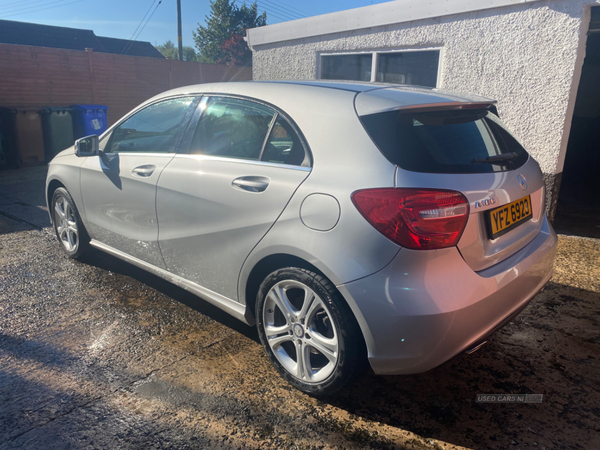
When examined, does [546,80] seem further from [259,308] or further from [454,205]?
[259,308]

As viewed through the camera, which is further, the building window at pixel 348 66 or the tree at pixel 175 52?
the tree at pixel 175 52

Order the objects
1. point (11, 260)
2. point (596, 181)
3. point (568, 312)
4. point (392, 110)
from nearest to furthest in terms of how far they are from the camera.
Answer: point (392, 110), point (568, 312), point (11, 260), point (596, 181)

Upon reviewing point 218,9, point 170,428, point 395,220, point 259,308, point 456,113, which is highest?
point 218,9

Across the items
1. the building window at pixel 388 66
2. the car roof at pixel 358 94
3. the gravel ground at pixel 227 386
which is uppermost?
the building window at pixel 388 66

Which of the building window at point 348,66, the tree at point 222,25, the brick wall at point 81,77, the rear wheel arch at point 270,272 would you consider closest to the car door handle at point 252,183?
the rear wheel arch at point 270,272

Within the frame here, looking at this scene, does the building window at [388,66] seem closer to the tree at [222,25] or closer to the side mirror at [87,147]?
the side mirror at [87,147]

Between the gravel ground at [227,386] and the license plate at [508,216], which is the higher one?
the license plate at [508,216]

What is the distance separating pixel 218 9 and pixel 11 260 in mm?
63829

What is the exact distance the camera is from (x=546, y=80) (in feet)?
16.8

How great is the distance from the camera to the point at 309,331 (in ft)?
7.65

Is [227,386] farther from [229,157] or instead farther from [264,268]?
[229,157]

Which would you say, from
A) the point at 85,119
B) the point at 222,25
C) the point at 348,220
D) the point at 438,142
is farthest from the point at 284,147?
the point at 222,25

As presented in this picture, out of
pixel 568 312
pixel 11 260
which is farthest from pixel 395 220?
pixel 11 260

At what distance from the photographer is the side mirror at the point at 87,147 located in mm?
3684
